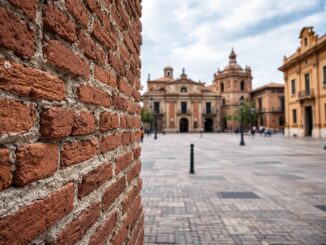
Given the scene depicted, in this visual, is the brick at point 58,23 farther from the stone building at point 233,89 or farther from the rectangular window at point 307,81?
the stone building at point 233,89

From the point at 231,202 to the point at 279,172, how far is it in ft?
12.5

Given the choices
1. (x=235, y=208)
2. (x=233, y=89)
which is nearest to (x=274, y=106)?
(x=233, y=89)

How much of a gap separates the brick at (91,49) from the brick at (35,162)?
0.44m

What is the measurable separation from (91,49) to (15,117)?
579mm

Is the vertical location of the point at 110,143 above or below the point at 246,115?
below

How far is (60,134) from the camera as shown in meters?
0.90

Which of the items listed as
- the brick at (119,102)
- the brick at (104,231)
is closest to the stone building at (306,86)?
the brick at (119,102)

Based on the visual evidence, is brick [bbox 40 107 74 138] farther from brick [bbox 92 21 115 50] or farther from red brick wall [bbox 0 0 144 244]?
brick [bbox 92 21 115 50]

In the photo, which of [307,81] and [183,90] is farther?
[183,90]

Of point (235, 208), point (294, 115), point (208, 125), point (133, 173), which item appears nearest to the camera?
point (133, 173)

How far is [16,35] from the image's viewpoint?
686mm

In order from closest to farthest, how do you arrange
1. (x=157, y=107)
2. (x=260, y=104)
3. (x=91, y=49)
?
(x=91, y=49) → (x=157, y=107) → (x=260, y=104)

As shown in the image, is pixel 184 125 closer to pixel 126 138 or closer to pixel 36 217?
pixel 126 138

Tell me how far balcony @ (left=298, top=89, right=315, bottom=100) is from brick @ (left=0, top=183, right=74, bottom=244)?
1379 inches
